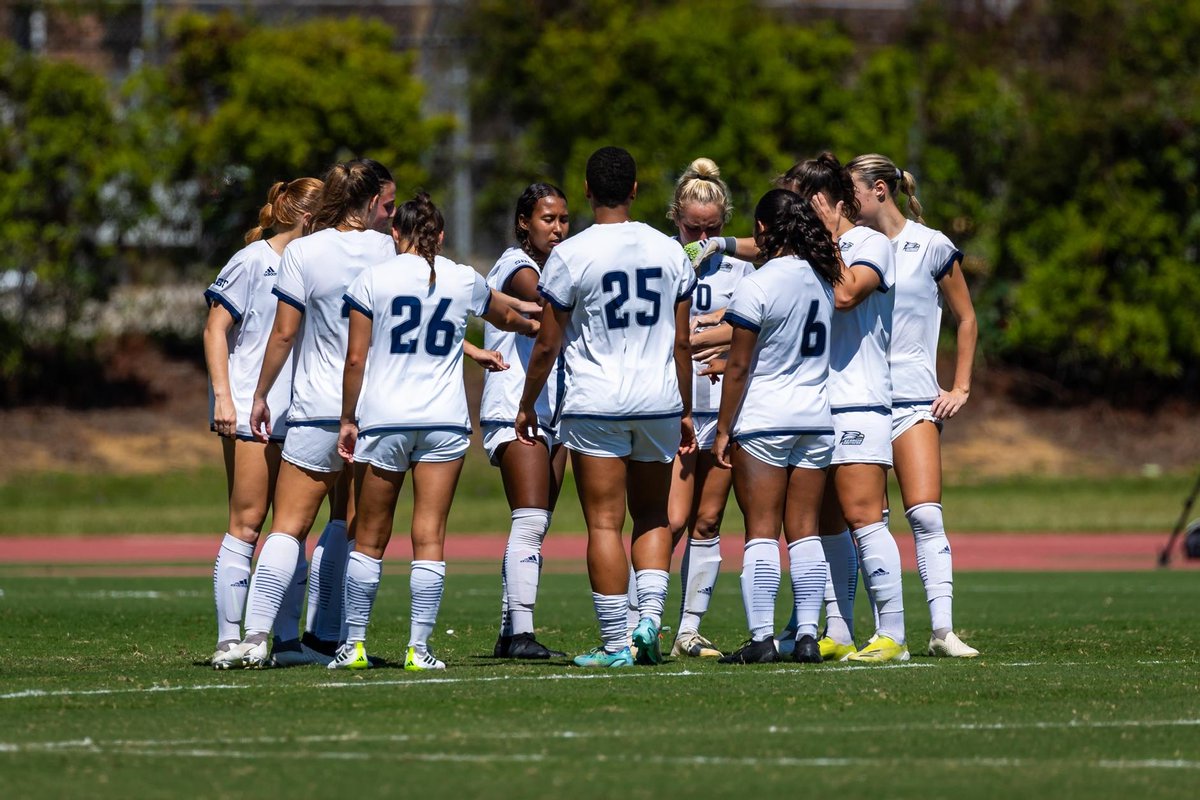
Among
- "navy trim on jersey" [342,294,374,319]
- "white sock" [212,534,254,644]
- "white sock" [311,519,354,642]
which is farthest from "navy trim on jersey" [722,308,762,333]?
"white sock" [212,534,254,644]

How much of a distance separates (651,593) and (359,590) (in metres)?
1.26

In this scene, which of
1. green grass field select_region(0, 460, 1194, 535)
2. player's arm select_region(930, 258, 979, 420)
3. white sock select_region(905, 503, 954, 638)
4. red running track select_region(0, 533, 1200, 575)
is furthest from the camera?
green grass field select_region(0, 460, 1194, 535)

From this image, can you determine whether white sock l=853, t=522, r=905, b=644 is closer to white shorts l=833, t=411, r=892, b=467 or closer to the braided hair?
white shorts l=833, t=411, r=892, b=467

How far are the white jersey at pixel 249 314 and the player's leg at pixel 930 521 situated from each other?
2896 millimetres

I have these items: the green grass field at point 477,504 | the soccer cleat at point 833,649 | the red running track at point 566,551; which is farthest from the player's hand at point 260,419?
the green grass field at point 477,504

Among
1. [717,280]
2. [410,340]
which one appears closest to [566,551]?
[717,280]

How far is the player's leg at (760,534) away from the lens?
26.8 feet

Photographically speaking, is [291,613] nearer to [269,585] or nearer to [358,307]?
[269,585]

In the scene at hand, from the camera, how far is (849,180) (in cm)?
867

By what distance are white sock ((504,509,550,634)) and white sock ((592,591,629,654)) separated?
0.84 m

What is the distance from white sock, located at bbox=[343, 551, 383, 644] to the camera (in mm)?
7922

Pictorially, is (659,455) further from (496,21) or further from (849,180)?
(496,21)

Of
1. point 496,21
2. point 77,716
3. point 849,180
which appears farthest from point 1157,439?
point 77,716

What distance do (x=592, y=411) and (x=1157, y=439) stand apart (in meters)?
22.5
